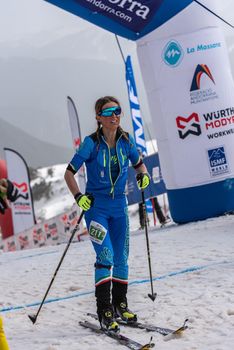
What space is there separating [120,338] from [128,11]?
637 cm

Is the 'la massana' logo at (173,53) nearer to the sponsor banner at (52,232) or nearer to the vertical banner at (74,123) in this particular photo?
the sponsor banner at (52,232)

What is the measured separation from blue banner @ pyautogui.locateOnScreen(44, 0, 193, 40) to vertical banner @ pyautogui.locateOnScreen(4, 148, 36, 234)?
29.8ft

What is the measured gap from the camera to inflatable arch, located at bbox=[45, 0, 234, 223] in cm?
832

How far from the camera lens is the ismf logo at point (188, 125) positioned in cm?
842

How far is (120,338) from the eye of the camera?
3229 millimetres

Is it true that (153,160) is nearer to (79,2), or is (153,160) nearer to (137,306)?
(79,2)

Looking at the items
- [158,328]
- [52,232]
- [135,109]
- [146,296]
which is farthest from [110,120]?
[52,232]

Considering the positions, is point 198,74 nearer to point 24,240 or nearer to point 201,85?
point 201,85

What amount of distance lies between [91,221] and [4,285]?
2.67 meters

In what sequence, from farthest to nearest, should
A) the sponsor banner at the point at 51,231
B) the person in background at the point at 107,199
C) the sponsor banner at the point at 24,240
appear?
1. the sponsor banner at the point at 24,240
2. the sponsor banner at the point at 51,231
3. the person in background at the point at 107,199

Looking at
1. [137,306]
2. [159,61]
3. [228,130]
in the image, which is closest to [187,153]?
[228,130]

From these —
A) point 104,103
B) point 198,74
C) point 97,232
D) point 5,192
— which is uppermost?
point 198,74

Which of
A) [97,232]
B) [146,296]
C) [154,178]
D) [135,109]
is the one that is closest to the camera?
[97,232]

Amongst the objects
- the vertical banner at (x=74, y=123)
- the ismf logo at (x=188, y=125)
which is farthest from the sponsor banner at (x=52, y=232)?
the ismf logo at (x=188, y=125)
